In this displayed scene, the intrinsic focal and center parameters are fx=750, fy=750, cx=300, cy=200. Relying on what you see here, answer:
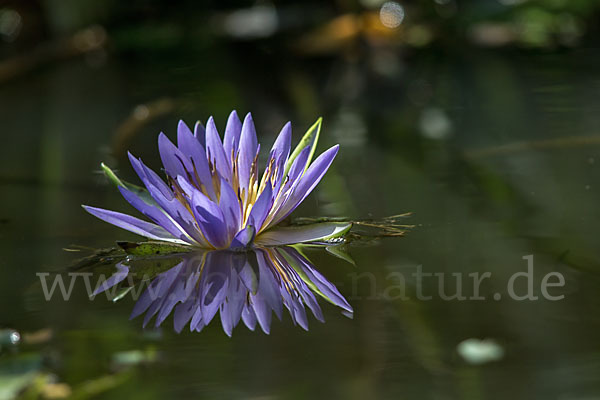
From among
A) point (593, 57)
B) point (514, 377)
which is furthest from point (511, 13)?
point (514, 377)

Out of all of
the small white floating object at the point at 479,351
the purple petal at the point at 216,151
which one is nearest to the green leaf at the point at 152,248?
the purple petal at the point at 216,151

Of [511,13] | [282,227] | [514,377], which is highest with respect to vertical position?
[511,13]

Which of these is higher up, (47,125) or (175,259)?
(47,125)

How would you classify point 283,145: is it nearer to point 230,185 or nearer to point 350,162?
point 230,185

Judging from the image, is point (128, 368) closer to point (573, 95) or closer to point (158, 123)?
point (158, 123)

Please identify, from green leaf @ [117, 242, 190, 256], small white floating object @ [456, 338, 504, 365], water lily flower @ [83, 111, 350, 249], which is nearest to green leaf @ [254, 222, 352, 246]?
water lily flower @ [83, 111, 350, 249]

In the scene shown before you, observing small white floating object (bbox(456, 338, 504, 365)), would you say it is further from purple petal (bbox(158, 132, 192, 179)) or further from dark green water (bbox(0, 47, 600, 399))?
purple petal (bbox(158, 132, 192, 179))

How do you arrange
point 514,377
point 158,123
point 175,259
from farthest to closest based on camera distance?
point 158,123 < point 175,259 < point 514,377
